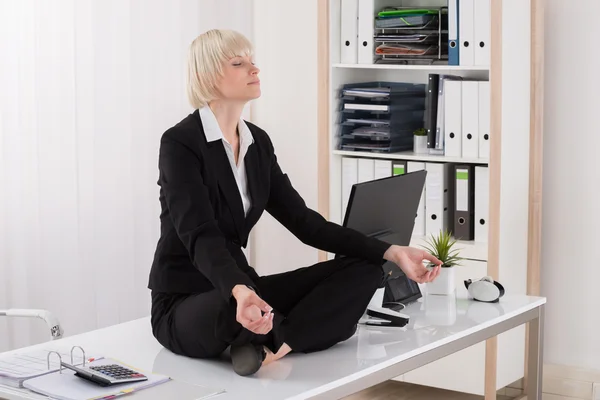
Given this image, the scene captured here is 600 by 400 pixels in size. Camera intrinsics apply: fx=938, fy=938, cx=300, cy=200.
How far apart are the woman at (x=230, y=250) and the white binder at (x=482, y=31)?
3.91 feet

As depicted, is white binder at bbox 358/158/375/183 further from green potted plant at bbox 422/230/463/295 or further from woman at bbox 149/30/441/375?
woman at bbox 149/30/441/375

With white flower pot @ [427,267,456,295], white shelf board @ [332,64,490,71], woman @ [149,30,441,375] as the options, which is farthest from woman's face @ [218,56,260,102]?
white shelf board @ [332,64,490,71]

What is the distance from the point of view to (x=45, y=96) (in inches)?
130

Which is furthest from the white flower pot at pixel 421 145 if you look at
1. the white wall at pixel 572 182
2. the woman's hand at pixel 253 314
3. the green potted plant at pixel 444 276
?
the woman's hand at pixel 253 314

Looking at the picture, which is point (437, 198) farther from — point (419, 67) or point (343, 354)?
point (343, 354)

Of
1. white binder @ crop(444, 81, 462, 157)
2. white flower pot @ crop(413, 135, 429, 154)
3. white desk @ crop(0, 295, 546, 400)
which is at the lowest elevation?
white desk @ crop(0, 295, 546, 400)

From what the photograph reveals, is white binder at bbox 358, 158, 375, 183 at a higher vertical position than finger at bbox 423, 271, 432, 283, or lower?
higher

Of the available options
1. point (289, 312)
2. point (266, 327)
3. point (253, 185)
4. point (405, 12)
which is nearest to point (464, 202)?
point (405, 12)

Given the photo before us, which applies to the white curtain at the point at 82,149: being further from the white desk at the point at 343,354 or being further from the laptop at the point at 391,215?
the laptop at the point at 391,215

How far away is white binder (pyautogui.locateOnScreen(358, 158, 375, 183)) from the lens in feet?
12.3

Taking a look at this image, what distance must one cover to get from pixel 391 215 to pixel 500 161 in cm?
88

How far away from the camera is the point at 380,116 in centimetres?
375

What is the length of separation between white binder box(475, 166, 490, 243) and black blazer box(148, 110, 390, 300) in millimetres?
1120

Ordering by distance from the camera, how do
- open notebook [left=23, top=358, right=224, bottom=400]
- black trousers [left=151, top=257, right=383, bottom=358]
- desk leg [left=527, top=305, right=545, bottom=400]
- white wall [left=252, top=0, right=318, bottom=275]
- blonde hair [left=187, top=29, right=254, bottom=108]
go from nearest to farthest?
open notebook [left=23, top=358, right=224, bottom=400] → black trousers [left=151, top=257, right=383, bottom=358] → blonde hair [left=187, top=29, right=254, bottom=108] → desk leg [left=527, top=305, right=545, bottom=400] → white wall [left=252, top=0, right=318, bottom=275]
